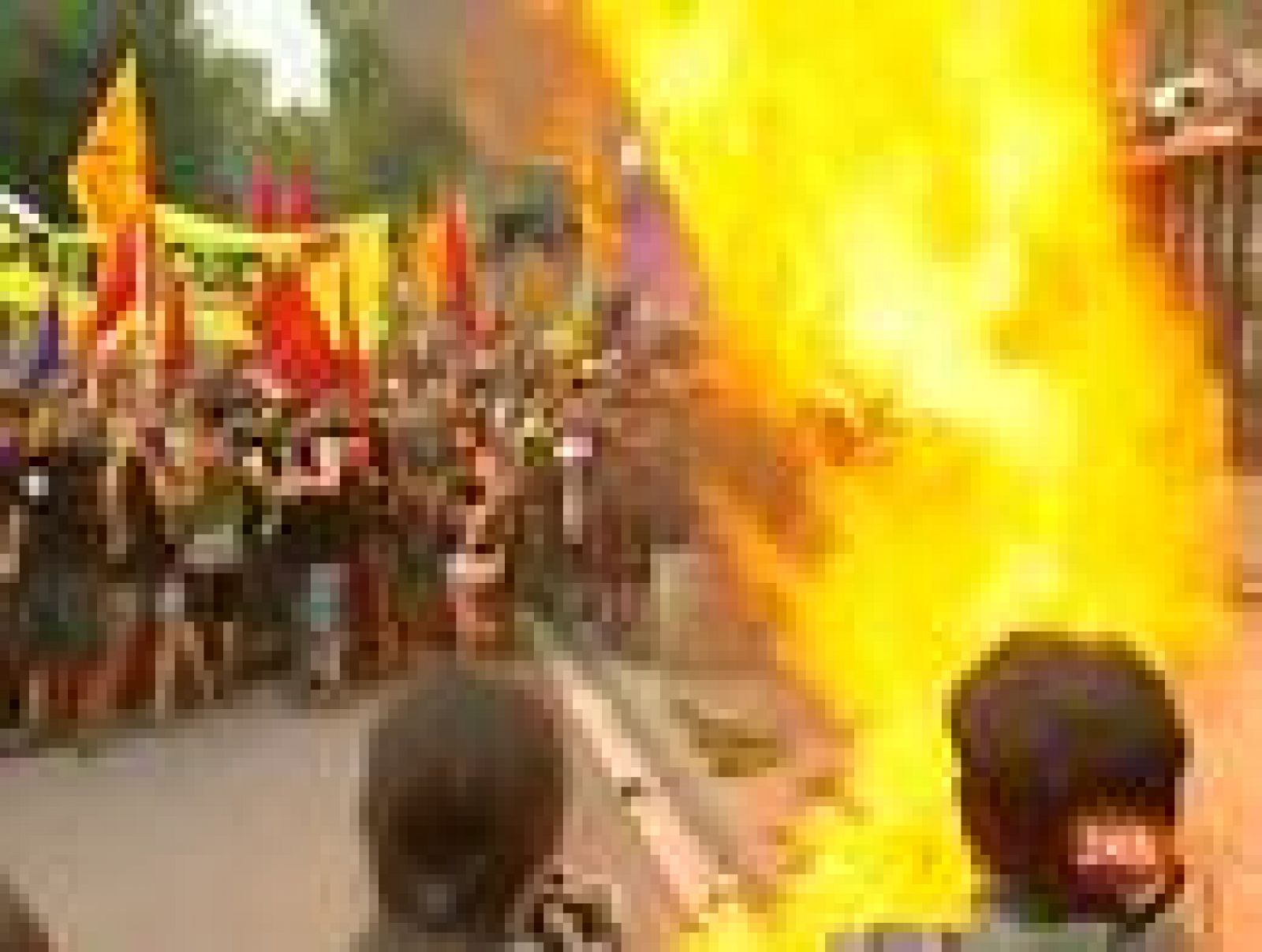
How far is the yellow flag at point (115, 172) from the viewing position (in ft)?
37.6

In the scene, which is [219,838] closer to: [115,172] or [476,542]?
[476,542]

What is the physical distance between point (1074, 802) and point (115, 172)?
35.0 feet

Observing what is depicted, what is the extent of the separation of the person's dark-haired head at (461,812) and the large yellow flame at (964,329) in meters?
2.71

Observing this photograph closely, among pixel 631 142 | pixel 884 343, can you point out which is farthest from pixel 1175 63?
pixel 884 343

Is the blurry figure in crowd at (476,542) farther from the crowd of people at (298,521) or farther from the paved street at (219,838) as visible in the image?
the paved street at (219,838)

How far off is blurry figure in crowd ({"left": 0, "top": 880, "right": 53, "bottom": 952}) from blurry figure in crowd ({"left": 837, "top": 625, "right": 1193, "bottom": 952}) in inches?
30.7

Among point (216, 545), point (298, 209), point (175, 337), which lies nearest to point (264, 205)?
point (298, 209)

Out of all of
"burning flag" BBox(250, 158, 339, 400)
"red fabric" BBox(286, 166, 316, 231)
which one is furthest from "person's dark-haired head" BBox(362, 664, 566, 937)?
"red fabric" BBox(286, 166, 316, 231)

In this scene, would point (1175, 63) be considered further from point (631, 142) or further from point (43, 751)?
point (43, 751)

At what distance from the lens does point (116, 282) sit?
11062mm

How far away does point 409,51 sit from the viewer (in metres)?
25.0

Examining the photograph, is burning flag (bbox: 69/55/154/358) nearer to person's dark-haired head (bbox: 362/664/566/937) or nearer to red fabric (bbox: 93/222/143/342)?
red fabric (bbox: 93/222/143/342)

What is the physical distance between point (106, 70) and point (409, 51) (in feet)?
21.8

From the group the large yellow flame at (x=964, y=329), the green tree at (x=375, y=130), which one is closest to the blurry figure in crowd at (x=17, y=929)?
the large yellow flame at (x=964, y=329)
